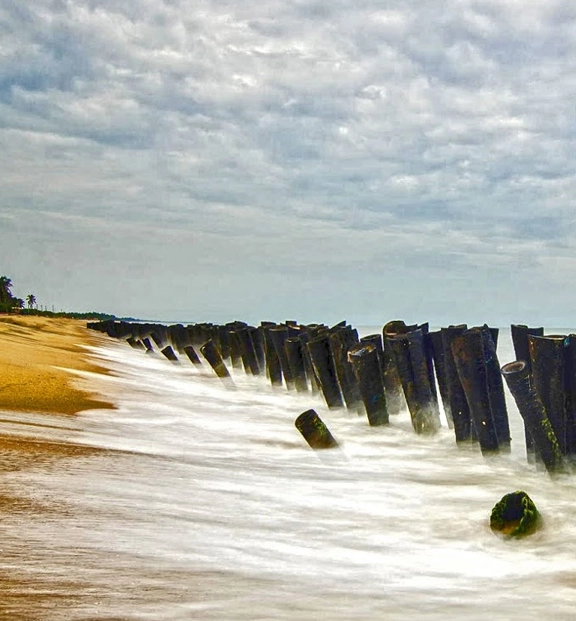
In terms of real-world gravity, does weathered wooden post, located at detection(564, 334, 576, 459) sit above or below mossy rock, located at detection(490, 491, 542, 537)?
above

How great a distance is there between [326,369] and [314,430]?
3.78 metres

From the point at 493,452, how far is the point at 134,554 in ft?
14.1

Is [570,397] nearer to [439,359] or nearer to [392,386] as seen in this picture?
[439,359]

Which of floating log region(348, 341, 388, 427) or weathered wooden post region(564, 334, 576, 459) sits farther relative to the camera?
floating log region(348, 341, 388, 427)

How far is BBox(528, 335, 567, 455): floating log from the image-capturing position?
545 centimetres

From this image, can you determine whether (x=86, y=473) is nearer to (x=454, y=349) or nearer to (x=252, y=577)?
(x=252, y=577)

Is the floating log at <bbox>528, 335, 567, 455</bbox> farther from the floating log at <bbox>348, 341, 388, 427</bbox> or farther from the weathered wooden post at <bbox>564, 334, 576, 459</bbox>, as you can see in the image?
the floating log at <bbox>348, 341, 388, 427</bbox>

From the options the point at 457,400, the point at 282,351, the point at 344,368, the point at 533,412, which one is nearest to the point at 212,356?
the point at 282,351

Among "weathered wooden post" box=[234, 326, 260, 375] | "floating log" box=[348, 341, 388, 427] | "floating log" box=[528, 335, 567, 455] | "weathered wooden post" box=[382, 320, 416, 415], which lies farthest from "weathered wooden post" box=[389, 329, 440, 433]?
"weathered wooden post" box=[234, 326, 260, 375]

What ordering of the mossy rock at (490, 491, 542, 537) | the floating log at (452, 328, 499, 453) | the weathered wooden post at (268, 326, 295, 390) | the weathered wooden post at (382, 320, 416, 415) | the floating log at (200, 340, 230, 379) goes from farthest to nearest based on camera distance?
the floating log at (200, 340, 230, 379) < the weathered wooden post at (268, 326, 295, 390) < the weathered wooden post at (382, 320, 416, 415) < the floating log at (452, 328, 499, 453) < the mossy rock at (490, 491, 542, 537)

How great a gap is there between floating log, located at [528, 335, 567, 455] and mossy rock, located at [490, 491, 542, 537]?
2.05 meters

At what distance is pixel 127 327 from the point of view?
37969mm

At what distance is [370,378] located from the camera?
7.54m

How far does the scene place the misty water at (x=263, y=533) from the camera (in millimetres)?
2369
